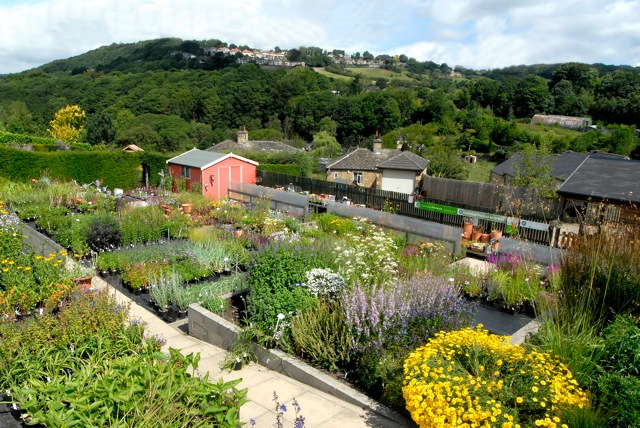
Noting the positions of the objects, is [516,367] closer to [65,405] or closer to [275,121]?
[65,405]

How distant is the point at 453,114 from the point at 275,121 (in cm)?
2706

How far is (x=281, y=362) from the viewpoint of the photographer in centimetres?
468

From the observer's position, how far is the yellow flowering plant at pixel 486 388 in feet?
9.16

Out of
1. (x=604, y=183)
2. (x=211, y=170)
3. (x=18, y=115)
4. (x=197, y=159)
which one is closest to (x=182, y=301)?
(x=211, y=170)

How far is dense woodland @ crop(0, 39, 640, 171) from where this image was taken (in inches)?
1914

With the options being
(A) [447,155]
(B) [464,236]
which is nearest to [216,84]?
(A) [447,155]

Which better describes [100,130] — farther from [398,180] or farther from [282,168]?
[398,180]

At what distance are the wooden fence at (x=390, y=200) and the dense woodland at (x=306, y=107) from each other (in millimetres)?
22810

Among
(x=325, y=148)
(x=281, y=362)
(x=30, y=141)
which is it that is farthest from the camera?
(x=325, y=148)

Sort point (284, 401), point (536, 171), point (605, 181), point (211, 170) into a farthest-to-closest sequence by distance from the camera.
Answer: point (536, 171) < point (211, 170) < point (605, 181) < point (284, 401)

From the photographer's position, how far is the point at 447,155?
96.6 feet

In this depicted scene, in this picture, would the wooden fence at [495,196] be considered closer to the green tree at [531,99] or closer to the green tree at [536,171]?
the green tree at [536,171]

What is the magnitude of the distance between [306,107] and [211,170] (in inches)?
1903

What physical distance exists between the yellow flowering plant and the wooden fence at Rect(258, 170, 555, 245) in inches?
402
